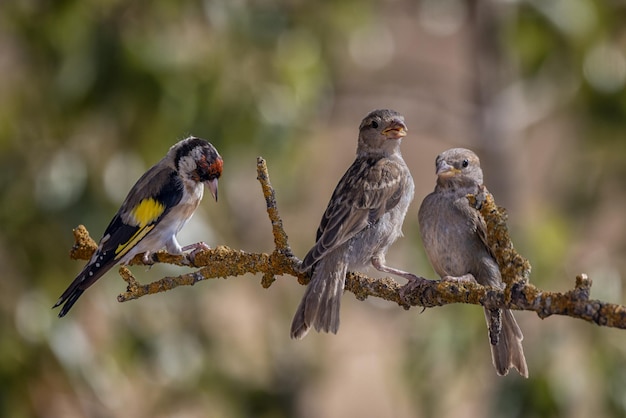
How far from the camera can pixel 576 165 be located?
13.3 metres

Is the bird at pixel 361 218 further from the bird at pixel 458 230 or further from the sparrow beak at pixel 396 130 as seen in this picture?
the bird at pixel 458 230

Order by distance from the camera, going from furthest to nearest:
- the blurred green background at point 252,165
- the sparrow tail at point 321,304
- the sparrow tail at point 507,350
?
the blurred green background at point 252,165, the sparrow tail at point 321,304, the sparrow tail at point 507,350

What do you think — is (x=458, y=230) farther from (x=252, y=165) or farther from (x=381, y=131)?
(x=252, y=165)

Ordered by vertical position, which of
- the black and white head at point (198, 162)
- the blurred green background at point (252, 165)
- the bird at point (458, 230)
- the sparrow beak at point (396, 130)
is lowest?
the black and white head at point (198, 162)

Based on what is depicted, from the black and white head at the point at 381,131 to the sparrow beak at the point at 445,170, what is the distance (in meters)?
0.21

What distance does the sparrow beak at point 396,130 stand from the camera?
4.33 metres

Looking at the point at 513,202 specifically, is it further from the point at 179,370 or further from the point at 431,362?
the point at 179,370

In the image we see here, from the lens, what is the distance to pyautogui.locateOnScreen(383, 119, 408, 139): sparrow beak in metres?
4.33

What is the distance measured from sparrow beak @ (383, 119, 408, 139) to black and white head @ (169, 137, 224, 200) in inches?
31.7

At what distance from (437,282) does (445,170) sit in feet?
2.08

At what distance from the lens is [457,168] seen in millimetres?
4316

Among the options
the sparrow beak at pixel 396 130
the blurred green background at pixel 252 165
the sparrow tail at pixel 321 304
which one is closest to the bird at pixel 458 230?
the sparrow beak at pixel 396 130

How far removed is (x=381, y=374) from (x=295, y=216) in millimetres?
3875

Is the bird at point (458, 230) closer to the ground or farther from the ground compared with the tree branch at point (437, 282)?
farther from the ground
